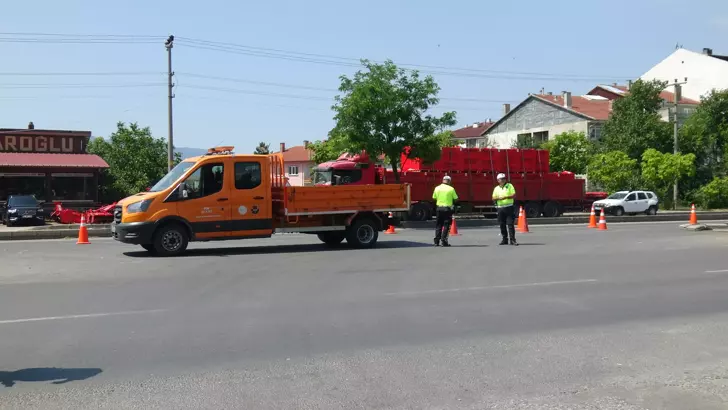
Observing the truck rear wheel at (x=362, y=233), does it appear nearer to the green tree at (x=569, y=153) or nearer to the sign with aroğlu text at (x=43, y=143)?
the sign with aroğlu text at (x=43, y=143)

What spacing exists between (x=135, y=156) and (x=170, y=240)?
34.0 meters

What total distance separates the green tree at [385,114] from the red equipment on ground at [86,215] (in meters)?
10.0

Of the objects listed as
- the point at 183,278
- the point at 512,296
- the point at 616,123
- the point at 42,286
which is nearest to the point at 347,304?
the point at 512,296

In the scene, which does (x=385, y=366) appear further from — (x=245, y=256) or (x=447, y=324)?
(x=245, y=256)

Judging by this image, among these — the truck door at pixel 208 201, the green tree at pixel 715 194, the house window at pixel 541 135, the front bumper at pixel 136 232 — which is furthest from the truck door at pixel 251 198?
the house window at pixel 541 135

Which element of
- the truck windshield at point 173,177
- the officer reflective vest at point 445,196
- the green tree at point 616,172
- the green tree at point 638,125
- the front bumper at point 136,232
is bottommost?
the front bumper at point 136,232

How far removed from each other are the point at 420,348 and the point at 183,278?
6069 millimetres

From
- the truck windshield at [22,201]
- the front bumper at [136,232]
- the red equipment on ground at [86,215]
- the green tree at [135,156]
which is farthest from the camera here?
the green tree at [135,156]

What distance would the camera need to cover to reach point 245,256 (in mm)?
15359

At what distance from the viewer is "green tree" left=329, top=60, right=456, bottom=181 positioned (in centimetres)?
2889

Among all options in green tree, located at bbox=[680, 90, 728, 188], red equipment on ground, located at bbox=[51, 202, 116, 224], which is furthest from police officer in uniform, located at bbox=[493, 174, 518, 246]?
green tree, located at bbox=[680, 90, 728, 188]

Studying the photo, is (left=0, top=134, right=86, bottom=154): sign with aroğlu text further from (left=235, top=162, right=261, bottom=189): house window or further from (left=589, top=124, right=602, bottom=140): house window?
(left=589, top=124, right=602, bottom=140): house window

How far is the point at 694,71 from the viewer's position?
2923 inches

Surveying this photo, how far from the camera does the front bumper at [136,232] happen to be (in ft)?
49.1
